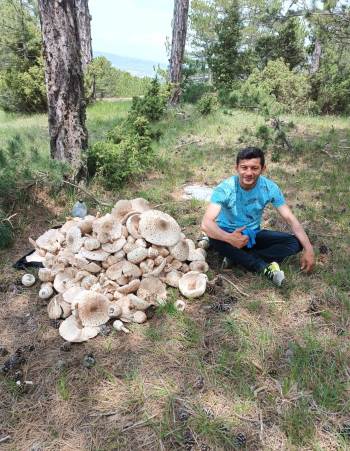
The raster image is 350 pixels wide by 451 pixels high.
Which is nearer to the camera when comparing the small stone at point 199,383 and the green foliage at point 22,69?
the small stone at point 199,383

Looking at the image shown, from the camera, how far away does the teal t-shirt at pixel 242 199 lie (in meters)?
3.51

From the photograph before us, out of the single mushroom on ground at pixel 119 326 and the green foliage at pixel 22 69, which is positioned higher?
the green foliage at pixel 22 69

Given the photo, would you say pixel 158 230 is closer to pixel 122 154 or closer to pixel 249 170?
pixel 249 170

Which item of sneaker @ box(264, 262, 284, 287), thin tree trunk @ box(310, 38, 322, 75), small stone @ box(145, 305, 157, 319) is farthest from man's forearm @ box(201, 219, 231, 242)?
thin tree trunk @ box(310, 38, 322, 75)

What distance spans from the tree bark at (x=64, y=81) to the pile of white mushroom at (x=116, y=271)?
211 centimetres

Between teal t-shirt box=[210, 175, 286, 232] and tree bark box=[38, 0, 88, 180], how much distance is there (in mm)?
2553

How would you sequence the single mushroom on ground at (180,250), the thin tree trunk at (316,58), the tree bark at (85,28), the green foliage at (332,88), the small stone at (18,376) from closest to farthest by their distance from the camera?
the small stone at (18,376) < the single mushroom on ground at (180,250) < the tree bark at (85,28) < the green foliage at (332,88) < the thin tree trunk at (316,58)

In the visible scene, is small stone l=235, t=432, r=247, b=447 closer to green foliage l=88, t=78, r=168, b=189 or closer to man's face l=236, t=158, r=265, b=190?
man's face l=236, t=158, r=265, b=190

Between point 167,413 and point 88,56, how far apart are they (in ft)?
44.1

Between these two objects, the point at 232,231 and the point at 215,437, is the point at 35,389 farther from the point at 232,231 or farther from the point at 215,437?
the point at 232,231

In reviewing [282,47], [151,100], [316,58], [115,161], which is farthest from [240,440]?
[282,47]

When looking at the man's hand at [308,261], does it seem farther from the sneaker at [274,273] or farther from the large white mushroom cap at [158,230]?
the large white mushroom cap at [158,230]

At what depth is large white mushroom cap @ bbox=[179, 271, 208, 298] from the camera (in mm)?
3248

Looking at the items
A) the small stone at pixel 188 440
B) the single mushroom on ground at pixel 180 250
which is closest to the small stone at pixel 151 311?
the single mushroom on ground at pixel 180 250
